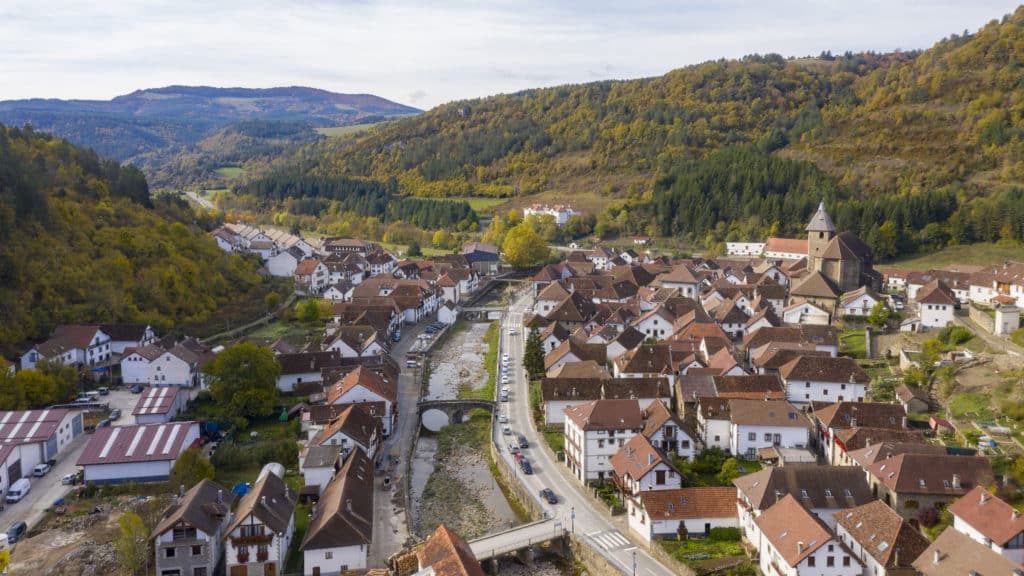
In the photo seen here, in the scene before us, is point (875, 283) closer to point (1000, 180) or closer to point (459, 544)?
point (1000, 180)

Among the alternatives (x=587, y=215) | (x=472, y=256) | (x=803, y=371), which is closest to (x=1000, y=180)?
(x=587, y=215)

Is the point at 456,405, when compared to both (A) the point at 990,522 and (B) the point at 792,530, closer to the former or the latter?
(B) the point at 792,530

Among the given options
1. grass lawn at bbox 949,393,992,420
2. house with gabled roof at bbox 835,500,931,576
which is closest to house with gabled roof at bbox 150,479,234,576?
house with gabled roof at bbox 835,500,931,576

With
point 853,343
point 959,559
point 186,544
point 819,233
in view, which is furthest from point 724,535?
point 819,233

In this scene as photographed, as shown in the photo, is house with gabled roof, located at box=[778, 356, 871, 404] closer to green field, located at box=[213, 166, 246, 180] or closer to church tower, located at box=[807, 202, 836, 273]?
church tower, located at box=[807, 202, 836, 273]

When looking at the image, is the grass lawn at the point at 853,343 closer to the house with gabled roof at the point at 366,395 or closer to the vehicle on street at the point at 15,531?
the house with gabled roof at the point at 366,395

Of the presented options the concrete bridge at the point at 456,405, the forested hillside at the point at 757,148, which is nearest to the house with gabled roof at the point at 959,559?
the concrete bridge at the point at 456,405
